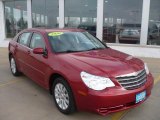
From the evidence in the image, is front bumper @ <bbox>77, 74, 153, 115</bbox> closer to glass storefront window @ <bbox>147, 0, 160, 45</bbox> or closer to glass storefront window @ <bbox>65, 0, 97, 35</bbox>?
glass storefront window @ <bbox>147, 0, 160, 45</bbox>

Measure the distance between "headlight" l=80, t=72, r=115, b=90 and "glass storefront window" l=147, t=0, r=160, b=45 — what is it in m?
8.14

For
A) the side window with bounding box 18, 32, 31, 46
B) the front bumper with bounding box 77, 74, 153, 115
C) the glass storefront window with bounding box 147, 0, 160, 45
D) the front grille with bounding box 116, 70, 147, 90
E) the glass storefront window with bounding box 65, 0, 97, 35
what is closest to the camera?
the front bumper with bounding box 77, 74, 153, 115

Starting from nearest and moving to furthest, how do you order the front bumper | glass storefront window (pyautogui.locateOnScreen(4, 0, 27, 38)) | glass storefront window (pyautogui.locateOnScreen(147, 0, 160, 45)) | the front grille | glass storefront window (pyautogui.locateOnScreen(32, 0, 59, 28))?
1. the front bumper
2. the front grille
3. glass storefront window (pyautogui.locateOnScreen(147, 0, 160, 45))
4. glass storefront window (pyautogui.locateOnScreen(32, 0, 59, 28))
5. glass storefront window (pyautogui.locateOnScreen(4, 0, 27, 38))

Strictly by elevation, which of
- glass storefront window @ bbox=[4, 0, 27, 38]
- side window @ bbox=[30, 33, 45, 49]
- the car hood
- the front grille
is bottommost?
the front grille

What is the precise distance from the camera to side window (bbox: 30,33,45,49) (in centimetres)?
478

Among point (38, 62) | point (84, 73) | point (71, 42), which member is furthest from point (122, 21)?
point (84, 73)

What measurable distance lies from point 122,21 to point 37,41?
23.9ft

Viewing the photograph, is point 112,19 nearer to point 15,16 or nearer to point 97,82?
Result: point 15,16

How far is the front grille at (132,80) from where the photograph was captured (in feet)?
11.3

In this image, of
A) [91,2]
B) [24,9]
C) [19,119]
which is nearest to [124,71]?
[19,119]

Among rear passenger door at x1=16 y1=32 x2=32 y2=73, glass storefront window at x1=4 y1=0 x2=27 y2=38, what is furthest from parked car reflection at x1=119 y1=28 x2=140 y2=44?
glass storefront window at x1=4 y1=0 x2=27 y2=38

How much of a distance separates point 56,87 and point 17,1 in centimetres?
1228

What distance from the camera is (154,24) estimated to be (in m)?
10.6

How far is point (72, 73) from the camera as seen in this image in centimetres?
360
